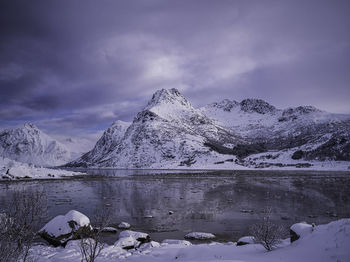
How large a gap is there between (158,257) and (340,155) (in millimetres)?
116352

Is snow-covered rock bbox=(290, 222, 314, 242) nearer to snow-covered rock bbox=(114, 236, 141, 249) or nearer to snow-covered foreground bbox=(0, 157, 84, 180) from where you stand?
snow-covered rock bbox=(114, 236, 141, 249)

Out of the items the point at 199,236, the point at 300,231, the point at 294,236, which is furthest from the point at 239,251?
the point at 199,236

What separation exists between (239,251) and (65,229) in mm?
10574

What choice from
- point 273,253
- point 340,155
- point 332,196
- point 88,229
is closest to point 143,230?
point 88,229

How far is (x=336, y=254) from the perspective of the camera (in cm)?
702

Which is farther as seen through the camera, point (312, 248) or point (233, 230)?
point (233, 230)

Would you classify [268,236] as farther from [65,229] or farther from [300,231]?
[65,229]

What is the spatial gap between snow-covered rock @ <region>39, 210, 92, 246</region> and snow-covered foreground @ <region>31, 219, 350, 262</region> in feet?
1.89

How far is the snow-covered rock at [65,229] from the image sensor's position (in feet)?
42.9

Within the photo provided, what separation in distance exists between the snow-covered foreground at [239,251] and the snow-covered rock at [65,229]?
0.58 m

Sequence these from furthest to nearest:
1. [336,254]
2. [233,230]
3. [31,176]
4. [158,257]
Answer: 1. [31,176]
2. [233,230]
3. [158,257]
4. [336,254]

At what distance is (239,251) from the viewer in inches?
417

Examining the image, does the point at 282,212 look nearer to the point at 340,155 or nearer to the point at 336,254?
the point at 336,254

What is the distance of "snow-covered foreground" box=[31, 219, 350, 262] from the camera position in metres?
7.53
